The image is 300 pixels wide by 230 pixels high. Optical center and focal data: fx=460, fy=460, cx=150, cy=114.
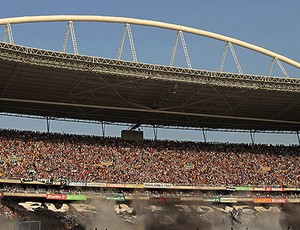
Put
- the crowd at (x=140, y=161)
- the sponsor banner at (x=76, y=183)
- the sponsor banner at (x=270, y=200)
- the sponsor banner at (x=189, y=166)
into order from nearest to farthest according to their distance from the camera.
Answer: the sponsor banner at (x=76, y=183), the crowd at (x=140, y=161), the sponsor banner at (x=270, y=200), the sponsor banner at (x=189, y=166)

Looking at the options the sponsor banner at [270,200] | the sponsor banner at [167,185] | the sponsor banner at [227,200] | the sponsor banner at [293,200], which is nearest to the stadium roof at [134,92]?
the sponsor banner at [167,185]

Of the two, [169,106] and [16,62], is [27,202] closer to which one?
[16,62]

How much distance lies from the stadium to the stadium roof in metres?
0.12

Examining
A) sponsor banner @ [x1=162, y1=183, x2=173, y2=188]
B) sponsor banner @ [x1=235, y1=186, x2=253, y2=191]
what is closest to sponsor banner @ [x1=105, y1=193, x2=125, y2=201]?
sponsor banner @ [x1=162, y1=183, x2=173, y2=188]

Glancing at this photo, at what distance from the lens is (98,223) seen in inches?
Answer: 1665

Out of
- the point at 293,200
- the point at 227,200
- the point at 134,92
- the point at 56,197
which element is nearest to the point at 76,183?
the point at 56,197

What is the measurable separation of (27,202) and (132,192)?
11150 millimetres

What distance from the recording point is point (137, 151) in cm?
5694

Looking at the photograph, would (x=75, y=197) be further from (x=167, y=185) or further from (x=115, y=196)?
(x=167, y=185)

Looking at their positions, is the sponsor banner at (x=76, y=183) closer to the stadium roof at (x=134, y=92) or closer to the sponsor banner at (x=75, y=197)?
the sponsor banner at (x=75, y=197)

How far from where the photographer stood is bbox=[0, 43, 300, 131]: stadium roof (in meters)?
44.3

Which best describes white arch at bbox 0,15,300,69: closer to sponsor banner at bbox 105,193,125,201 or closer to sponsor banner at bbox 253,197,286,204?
sponsor banner at bbox 253,197,286,204

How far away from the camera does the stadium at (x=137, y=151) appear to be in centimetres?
4353

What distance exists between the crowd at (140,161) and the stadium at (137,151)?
0.46 feet
